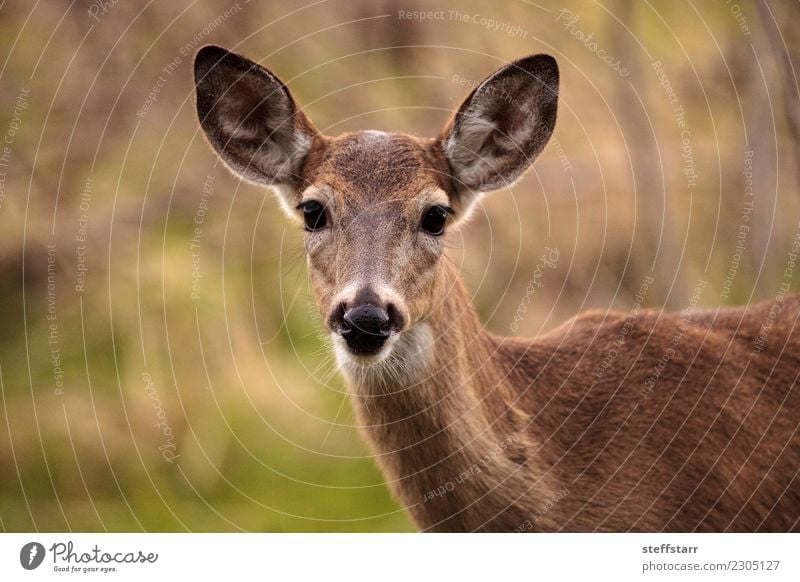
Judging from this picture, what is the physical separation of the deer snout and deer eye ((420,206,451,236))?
630 millimetres

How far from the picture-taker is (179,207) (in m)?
9.73

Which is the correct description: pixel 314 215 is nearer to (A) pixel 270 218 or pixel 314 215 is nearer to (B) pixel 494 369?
(B) pixel 494 369

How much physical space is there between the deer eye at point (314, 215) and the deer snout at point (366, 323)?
2.27 ft

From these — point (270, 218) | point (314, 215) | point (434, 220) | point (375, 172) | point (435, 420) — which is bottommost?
point (435, 420)

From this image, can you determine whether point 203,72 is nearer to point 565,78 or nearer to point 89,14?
point 89,14

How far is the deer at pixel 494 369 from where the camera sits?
5281mm

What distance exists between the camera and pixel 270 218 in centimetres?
1000

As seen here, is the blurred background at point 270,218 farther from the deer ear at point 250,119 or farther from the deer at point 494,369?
the deer ear at point 250,119

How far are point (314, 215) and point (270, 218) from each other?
182 inches
